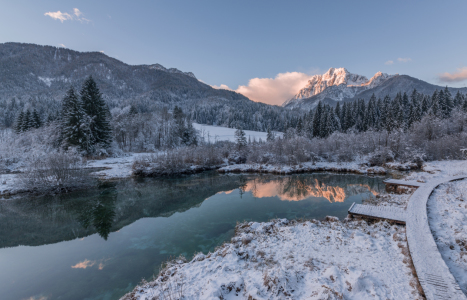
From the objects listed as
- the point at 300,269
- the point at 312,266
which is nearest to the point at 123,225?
the point at 300,269

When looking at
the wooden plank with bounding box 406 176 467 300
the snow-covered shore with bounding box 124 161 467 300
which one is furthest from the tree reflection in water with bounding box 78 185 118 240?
the wooden plank with bounding box 406 176 467 300

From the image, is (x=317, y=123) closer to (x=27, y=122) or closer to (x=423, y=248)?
(x=423, y=248)

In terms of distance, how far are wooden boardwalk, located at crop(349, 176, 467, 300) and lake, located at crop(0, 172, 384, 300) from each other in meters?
2.57

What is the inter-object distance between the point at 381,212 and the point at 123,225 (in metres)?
15.3

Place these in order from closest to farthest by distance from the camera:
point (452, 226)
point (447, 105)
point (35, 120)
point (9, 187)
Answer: point (452, 226)
point (9, 187)
point (35, 120)
point (447, 105)

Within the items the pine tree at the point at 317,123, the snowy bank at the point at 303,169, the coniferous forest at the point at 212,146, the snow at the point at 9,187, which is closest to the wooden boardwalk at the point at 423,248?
the snowy bank at the point at 303,169

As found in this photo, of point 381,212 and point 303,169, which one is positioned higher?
point 381,212

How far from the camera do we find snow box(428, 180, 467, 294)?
5.46m

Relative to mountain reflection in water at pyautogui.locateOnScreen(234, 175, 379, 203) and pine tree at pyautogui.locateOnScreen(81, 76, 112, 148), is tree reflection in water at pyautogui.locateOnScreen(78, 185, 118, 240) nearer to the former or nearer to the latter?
mountain reflection in water at pyautogui.locateOnScreen(234, 175, 379, 203)

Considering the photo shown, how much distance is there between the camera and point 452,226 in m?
7.75

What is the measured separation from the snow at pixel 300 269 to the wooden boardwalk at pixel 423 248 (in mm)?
297

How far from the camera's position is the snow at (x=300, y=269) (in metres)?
4.80

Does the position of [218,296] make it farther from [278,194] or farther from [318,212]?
[278,194]

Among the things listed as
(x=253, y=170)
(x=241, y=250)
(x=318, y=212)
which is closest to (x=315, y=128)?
(x=253, y=170)
